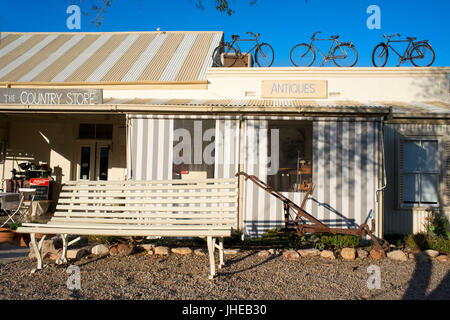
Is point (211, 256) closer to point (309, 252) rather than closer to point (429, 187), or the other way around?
point (309, 252)

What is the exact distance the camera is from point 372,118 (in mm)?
6438

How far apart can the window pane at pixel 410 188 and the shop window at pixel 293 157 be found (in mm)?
2225

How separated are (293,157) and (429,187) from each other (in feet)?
9.85

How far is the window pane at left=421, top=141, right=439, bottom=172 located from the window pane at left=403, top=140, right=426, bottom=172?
0.27 ft

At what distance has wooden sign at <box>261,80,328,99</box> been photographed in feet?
29.8

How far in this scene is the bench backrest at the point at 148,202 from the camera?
4.99m

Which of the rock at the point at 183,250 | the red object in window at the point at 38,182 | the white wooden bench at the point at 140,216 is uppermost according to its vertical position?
the red object in window at the point at 38,182

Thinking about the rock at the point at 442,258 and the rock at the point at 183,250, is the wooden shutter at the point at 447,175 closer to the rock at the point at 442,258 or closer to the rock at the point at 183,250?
the rock at the point at 442,258

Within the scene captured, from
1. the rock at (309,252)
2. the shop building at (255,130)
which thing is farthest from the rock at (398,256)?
the rock at (309,252)

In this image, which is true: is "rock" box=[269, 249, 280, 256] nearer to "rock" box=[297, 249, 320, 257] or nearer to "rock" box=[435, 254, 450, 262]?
"rock" box=[297, 249, 320, 257]

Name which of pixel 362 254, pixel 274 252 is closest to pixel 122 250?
pixel 274 252

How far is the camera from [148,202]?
5.16 m

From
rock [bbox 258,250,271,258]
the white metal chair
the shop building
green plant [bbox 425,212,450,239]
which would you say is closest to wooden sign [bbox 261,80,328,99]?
the shop building
